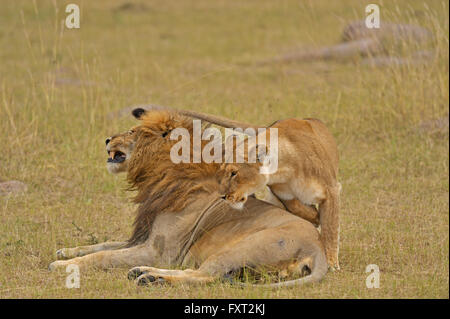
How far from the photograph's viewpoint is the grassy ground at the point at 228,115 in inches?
186

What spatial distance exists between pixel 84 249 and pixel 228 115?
3.33 metres

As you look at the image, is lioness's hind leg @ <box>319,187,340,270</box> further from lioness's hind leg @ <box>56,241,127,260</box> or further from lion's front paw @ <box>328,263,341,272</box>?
lioness's hind leg @ <box>56,241,127,260</box>

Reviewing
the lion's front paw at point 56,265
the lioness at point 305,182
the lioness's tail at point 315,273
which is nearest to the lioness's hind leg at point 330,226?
the lioness at point 305,182

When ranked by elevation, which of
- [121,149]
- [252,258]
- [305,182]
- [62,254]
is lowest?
[62,254]

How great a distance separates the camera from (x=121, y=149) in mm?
5043

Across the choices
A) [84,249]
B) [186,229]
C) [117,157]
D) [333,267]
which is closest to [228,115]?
[117,157]

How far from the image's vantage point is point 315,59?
38.0ft

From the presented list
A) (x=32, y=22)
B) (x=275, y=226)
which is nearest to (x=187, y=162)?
(x=275, y=226)

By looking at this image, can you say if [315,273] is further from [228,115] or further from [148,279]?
[228,115]

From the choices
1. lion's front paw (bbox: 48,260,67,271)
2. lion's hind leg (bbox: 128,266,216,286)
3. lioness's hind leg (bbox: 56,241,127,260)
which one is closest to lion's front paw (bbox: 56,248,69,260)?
lioness's hind leg (bbox: 56,241,127,260)

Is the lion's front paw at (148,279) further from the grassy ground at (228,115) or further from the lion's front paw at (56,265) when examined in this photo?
the lion's front paw at (56,265)

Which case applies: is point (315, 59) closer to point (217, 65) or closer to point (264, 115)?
point (217, 65)

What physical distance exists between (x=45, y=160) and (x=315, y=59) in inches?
210

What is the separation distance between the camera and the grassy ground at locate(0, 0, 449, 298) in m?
4.73
